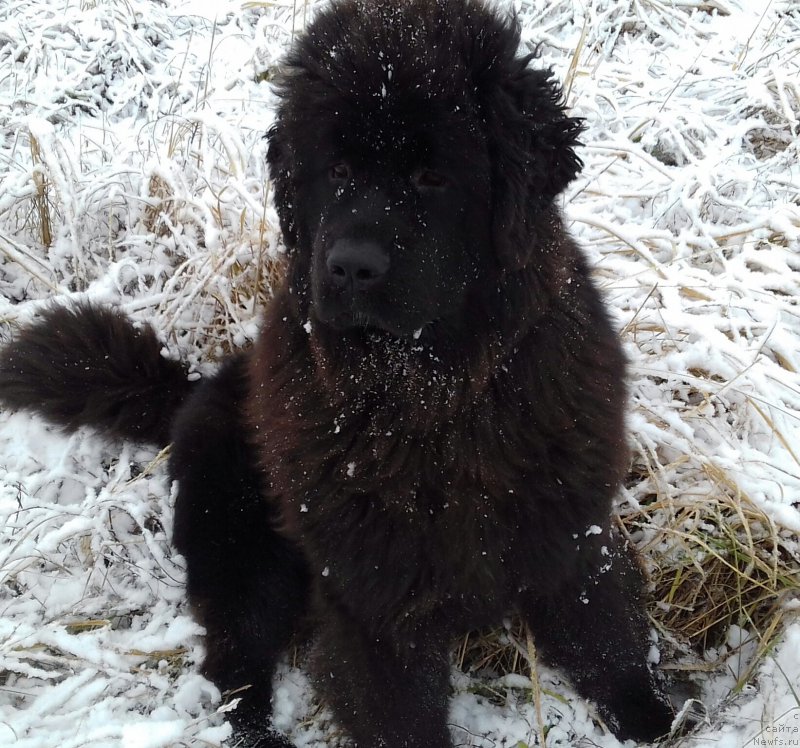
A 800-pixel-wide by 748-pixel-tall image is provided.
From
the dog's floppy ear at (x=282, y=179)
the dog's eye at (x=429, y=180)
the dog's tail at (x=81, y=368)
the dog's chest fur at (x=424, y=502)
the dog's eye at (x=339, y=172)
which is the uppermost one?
the dog's eye at (x=429, y=180)

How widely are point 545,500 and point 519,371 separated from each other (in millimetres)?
357

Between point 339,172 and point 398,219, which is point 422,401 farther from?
point 339,172

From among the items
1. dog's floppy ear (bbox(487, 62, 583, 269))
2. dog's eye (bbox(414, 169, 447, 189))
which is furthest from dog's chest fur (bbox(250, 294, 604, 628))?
dog's eye (bbox(414, 169, 447, 189))

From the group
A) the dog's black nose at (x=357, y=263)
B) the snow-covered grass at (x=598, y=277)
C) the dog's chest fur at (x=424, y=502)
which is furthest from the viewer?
the snow-covered grass at (x=598, y=277)

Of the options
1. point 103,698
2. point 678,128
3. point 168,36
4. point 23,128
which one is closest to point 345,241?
point 103,698

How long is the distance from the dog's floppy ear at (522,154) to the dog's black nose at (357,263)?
305mm

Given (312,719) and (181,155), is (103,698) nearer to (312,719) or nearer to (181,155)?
(312,719)

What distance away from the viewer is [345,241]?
153 cm

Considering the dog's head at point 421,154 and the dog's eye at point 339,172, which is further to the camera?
the dog's eye at point 339,172

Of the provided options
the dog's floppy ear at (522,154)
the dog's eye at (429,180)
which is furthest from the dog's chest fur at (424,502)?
the dog's eye at (429,180)

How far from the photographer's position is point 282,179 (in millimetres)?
1850

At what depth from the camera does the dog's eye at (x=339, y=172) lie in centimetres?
165

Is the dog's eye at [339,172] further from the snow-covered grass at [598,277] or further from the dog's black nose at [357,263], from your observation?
the snow-covered grass at [598,277]

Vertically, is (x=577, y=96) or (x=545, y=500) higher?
(x=577, y=96)
